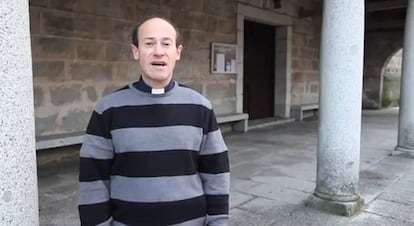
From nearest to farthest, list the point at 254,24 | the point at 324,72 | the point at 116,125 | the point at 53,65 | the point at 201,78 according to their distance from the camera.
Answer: the point at 116,125, the point at 324,72, the point at 53,65, the point at 201,78, the point at 254,24

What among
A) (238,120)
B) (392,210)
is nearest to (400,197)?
(392,210)

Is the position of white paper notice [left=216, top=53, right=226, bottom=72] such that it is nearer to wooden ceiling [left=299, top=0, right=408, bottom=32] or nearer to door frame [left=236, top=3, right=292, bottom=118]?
door frame [left=236, top=3, right=292, bottom=118]

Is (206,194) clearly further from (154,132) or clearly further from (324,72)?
(324,72)

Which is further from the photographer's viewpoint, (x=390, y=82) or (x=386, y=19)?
(x=390, y=82)

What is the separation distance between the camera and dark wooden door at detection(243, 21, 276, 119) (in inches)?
326

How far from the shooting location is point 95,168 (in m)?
1.24

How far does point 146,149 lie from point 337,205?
83.9 inches

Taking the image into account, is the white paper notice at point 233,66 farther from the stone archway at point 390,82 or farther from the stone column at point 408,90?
the stone archway at point 390,82

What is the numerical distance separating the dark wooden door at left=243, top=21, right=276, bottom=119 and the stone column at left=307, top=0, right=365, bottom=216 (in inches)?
204

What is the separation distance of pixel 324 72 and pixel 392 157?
2526 millimetres

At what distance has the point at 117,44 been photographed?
5016 millimetres

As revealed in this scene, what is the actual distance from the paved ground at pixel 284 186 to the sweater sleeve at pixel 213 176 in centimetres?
148

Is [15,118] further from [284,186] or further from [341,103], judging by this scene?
[284,186]

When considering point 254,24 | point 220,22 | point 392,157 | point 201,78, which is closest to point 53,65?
point 201,78
